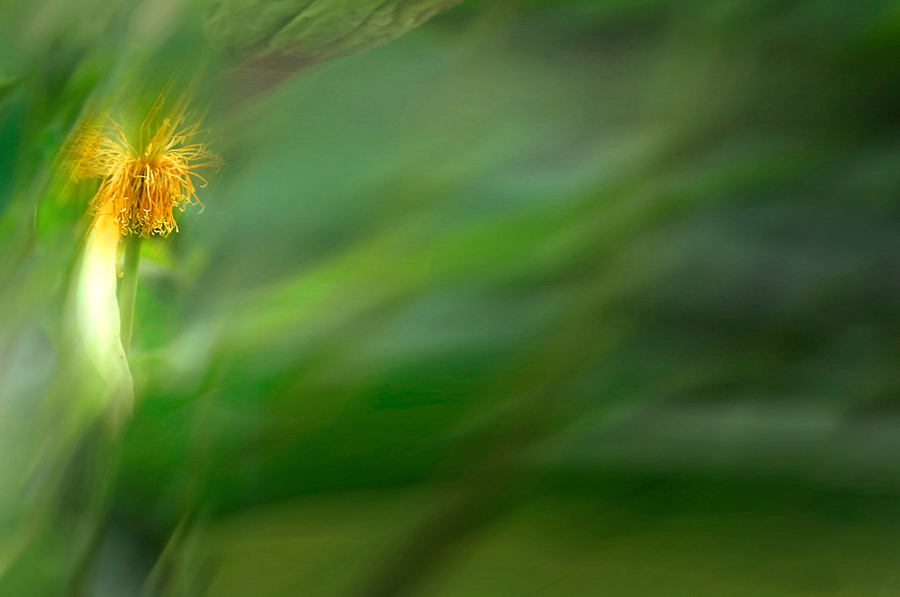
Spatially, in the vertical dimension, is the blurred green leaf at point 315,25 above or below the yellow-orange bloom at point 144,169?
above

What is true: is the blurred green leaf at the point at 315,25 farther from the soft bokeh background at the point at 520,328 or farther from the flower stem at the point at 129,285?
the flower stem at the point at 129,285

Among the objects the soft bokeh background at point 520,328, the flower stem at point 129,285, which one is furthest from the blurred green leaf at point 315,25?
the flower stem at point 129,285

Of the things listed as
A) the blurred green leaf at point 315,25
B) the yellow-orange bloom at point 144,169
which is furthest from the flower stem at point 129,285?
the blurred green leaf at point 315,25

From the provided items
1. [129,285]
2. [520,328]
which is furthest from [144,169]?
[520,328]

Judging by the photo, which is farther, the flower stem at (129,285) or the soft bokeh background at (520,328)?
the flower stem at (129,285)

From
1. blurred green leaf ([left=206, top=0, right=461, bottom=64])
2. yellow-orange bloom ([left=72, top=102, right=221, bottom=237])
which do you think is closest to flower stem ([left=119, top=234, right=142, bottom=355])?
yellow-orange bloom ([left=72, top=102, right=221, bottom=237])

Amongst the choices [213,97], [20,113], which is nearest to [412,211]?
[213,97]

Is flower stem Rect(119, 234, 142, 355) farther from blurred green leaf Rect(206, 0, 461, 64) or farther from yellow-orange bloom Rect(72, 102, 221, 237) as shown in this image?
blurred green leaf Rect(206, 0, 461, 64)
